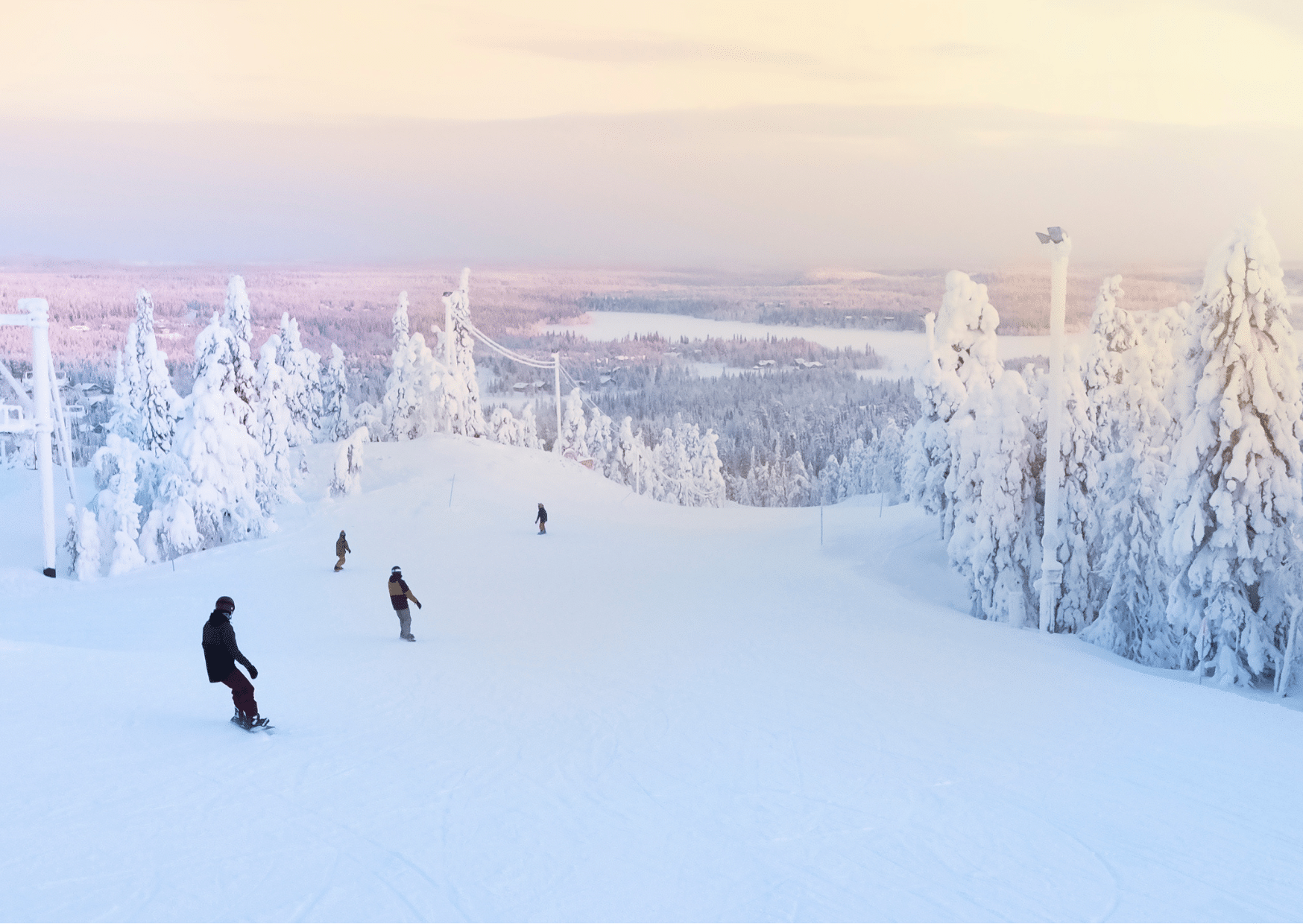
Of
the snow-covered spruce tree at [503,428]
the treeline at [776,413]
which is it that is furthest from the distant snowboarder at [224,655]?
the treeline at [776,413]

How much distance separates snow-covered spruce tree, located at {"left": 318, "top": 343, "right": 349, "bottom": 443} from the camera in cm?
6225

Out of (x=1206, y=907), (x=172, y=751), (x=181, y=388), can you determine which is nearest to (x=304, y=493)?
(x=181, y=388)

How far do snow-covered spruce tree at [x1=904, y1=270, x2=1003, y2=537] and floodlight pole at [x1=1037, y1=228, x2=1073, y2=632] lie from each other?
7.52m

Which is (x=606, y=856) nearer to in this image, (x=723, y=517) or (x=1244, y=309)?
(x=1244, y=309)

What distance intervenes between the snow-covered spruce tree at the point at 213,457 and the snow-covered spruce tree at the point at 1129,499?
27.9 m

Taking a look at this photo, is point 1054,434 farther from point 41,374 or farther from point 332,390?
point 332,390

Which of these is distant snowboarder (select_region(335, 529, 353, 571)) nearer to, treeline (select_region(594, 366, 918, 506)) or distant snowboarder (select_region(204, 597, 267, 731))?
distant snowboarder (select_region(204, 597, 267, 731))

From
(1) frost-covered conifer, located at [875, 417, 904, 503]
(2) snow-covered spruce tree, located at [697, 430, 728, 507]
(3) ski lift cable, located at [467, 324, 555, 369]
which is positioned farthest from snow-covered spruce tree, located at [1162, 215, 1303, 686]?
(2) snow-covered spruce tree, located at [697, 430, 728, 507]

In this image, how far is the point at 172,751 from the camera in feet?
29.7

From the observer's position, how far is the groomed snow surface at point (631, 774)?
6.35m

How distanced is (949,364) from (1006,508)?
341 inches

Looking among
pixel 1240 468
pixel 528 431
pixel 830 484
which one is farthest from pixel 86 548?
pixel 830 484

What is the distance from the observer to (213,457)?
1236 inches

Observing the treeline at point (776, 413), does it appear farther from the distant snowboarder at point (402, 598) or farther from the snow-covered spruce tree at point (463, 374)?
the distant snowboarder at point (402, 598)
